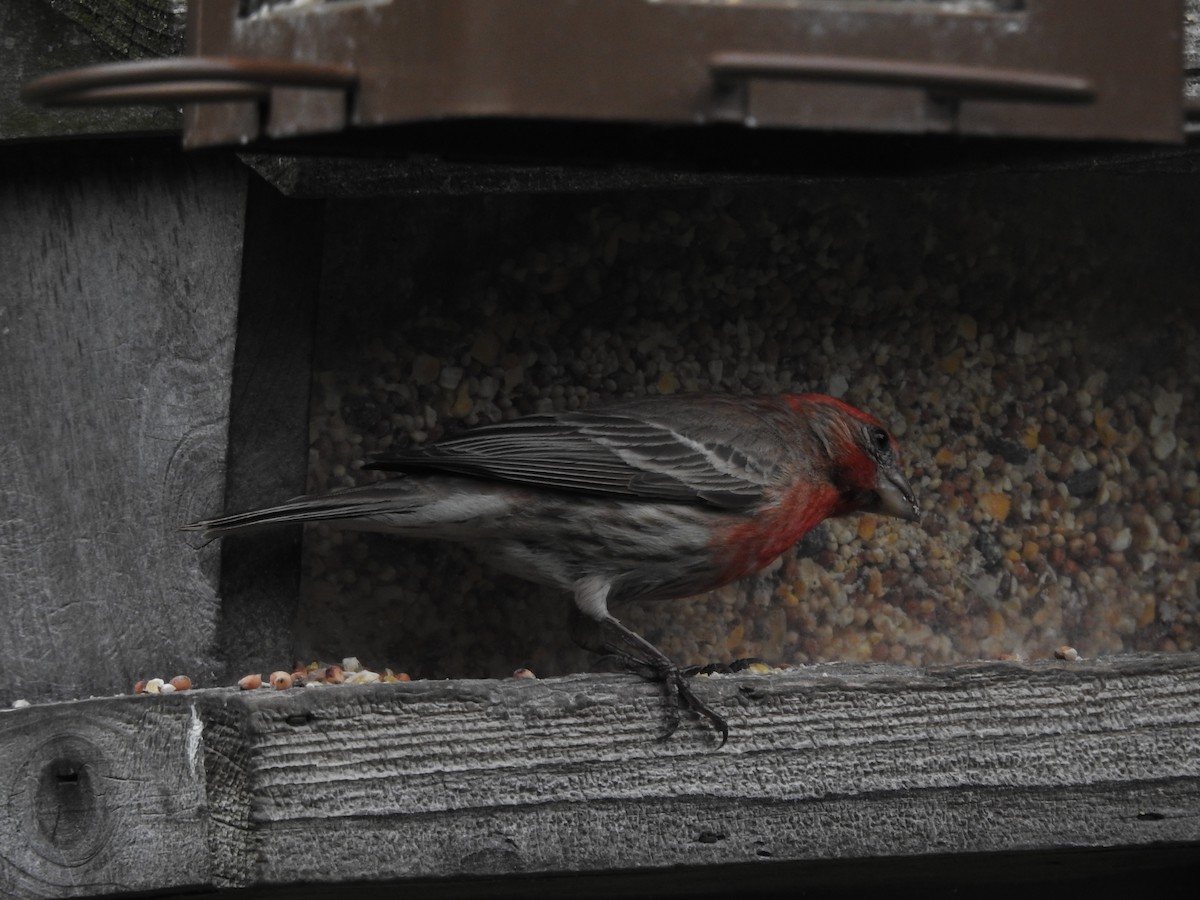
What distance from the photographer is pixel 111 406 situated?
3.80 metres

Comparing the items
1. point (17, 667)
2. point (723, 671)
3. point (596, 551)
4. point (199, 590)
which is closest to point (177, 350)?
point (199, 590)

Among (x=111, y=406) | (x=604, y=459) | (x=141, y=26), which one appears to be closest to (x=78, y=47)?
(x=141, y=26)

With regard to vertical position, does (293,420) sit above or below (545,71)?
below

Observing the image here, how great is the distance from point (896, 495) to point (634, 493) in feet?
2.25

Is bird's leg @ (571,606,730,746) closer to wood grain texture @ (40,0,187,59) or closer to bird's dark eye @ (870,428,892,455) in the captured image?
bird's dark eye @ (870,428,892,455)

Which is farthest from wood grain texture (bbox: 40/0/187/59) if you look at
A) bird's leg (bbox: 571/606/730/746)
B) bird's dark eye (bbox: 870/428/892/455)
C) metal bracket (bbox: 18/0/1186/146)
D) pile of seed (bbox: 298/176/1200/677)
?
bird's dark eye (bbox: 870/428/892/455)

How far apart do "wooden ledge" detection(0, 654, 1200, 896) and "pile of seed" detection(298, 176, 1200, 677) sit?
86cm

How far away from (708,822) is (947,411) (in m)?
1.55

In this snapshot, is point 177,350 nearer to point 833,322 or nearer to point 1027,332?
point 833,322

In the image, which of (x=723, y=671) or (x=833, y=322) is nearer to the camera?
(x=723, y=671)

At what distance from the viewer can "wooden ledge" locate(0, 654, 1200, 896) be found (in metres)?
3.24

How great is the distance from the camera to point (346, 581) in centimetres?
411

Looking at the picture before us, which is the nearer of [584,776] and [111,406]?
[584,776]

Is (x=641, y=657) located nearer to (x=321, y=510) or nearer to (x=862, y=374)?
(x=321, y=510)
